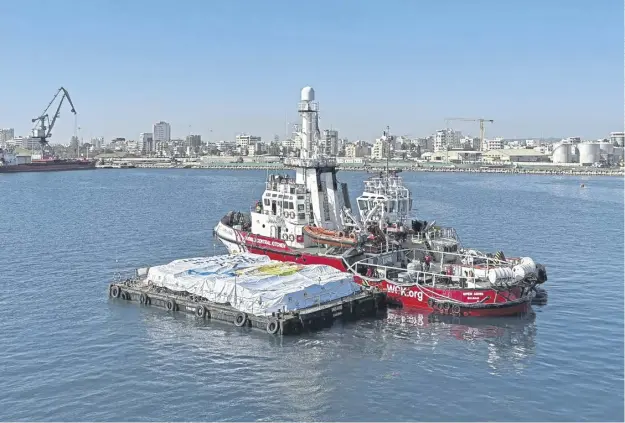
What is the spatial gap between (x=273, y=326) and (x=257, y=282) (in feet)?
11.8

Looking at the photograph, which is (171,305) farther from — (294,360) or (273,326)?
(294,360)

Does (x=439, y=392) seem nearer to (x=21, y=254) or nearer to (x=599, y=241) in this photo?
(x=21, y=254)

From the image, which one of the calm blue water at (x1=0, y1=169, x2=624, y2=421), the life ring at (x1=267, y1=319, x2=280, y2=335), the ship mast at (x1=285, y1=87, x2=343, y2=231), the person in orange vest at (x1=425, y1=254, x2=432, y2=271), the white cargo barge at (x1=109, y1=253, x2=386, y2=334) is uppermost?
the ship mast at (x1=285, y1=87, x2=343, y2=231)

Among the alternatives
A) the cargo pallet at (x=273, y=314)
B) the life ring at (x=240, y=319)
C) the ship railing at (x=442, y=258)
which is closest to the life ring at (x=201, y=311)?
the cargo pallet at (x=273, y=314)

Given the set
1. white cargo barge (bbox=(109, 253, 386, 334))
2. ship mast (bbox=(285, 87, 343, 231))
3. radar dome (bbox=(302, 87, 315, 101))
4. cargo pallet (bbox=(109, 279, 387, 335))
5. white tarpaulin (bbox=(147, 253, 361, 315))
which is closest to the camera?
cargo pallet (bbox=(109, 279, 387, 335))

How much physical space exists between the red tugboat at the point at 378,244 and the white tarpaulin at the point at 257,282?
3045mm

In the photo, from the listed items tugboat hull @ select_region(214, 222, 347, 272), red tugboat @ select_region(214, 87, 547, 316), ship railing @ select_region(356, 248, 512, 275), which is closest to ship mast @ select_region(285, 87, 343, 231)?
red tugboat @ select_region(214, 87, 547, 316)

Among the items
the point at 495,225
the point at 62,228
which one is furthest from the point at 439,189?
the point at 62,228

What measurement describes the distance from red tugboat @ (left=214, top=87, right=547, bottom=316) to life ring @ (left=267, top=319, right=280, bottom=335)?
8160 mm

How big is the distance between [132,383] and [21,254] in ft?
100

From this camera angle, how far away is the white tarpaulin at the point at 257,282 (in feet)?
105

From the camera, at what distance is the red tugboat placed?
113ft

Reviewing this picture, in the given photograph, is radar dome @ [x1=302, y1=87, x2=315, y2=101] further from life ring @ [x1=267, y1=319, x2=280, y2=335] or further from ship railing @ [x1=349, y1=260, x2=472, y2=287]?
life ring @ [x1=267, y1=319, x2=280, y2=335]

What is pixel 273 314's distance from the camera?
3114 cm
